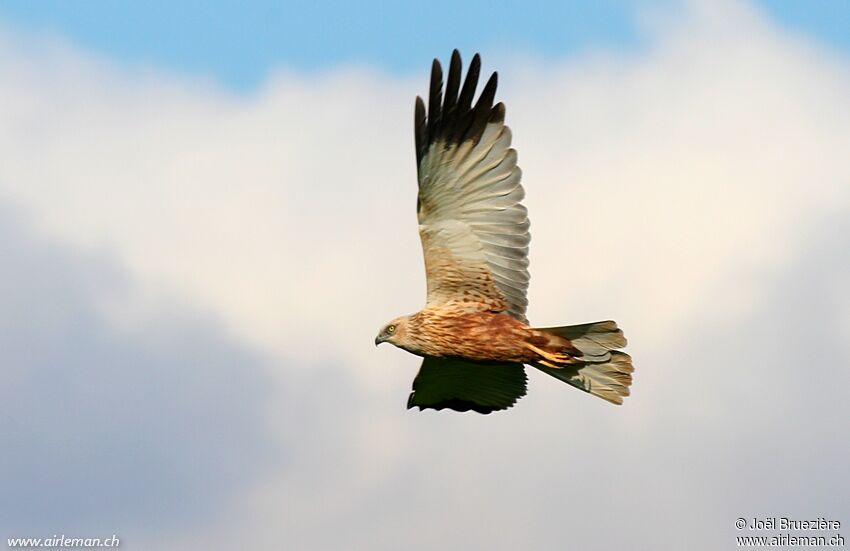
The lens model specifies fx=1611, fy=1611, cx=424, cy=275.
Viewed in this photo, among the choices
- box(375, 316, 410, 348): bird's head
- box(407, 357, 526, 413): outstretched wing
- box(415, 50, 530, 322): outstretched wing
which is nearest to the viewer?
box(415, 50, 530, 322): outstretched wing

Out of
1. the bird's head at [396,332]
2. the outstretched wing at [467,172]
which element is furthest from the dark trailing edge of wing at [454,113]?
the bird's head at [396,332]

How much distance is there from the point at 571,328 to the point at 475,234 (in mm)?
1556

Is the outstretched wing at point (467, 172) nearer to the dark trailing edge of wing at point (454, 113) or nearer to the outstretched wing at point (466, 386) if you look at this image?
the dark trailing edge of wing at point (454, 113)

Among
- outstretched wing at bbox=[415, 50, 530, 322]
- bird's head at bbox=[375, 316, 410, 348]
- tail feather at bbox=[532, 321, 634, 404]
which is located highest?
outstretched wing at bbox=[415, 50, 530, 322]

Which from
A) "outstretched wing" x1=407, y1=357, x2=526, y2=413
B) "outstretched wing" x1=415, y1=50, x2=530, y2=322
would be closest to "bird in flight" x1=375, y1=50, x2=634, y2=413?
"outstretched wing" x1=415, y1=50, x2=530, y2=322

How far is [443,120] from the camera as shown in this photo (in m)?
18.5

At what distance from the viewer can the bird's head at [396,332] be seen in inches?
751

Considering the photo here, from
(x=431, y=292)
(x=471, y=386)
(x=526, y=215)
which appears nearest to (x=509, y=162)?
(x=526, y=215)

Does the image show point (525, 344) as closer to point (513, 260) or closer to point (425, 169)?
point (513, 260)

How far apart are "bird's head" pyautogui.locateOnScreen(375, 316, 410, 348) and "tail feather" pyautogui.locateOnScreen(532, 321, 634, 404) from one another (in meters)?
1.59

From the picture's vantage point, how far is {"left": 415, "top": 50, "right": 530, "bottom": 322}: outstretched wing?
1850cm

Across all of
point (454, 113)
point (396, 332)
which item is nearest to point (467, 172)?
point (454, 113)

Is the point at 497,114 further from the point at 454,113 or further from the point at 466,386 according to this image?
the point at 466,386

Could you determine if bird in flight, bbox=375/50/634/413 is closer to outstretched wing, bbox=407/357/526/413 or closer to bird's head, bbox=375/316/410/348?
bird's head, bbox=375/316/410/348
